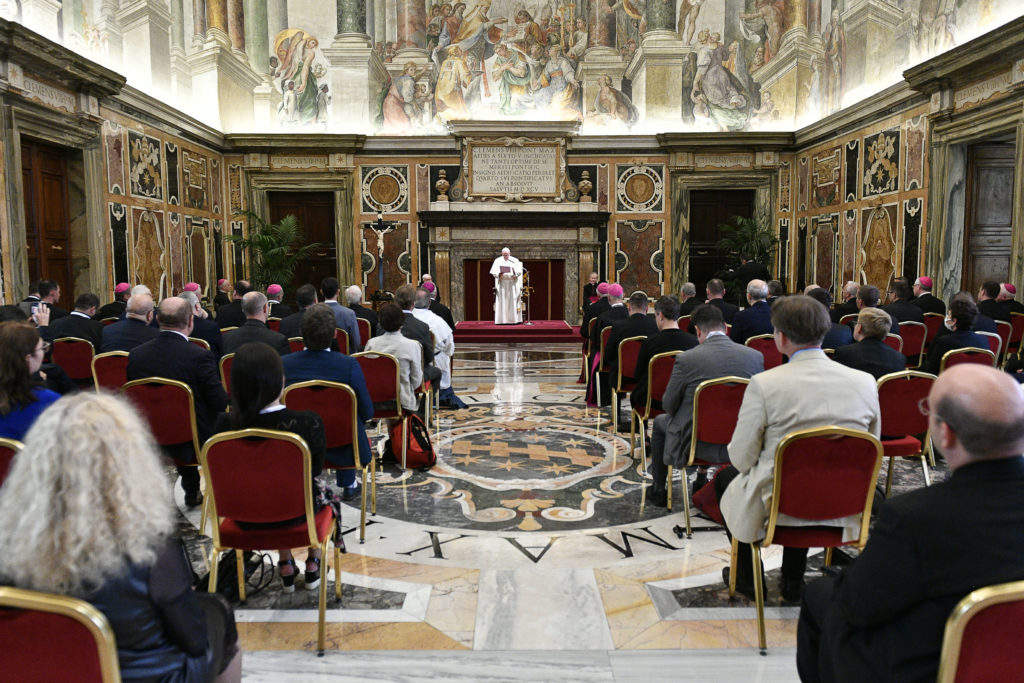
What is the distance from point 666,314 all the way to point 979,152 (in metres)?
7.97

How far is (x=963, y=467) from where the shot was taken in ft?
5.46

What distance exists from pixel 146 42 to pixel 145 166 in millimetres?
2032

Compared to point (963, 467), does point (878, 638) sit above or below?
below

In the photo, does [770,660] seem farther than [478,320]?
No

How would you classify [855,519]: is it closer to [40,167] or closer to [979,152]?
[979,152]

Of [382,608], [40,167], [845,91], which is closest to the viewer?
[382,608]

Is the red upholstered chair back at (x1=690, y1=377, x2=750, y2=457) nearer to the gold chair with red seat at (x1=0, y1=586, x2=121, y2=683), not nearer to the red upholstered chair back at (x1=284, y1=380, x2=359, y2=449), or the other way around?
the red upholstered chair back at (x1=284, y1=380, x2=359, y2=449)

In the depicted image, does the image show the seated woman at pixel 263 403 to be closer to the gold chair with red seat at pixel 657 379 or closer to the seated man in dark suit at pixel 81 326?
the gold chair with red seat at pixel 657 379

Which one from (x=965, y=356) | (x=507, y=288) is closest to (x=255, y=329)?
(x=965, y=356)

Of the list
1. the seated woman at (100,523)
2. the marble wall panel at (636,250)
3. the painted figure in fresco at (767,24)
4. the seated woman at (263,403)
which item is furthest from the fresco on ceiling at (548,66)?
the seated woman at (100,523)

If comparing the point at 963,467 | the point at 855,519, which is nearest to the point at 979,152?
the point at 855,519

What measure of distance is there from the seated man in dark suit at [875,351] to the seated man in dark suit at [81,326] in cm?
590

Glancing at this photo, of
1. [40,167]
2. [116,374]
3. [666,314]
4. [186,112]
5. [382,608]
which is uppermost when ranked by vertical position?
[186,112]

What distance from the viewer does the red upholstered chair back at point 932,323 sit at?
8023 mm
